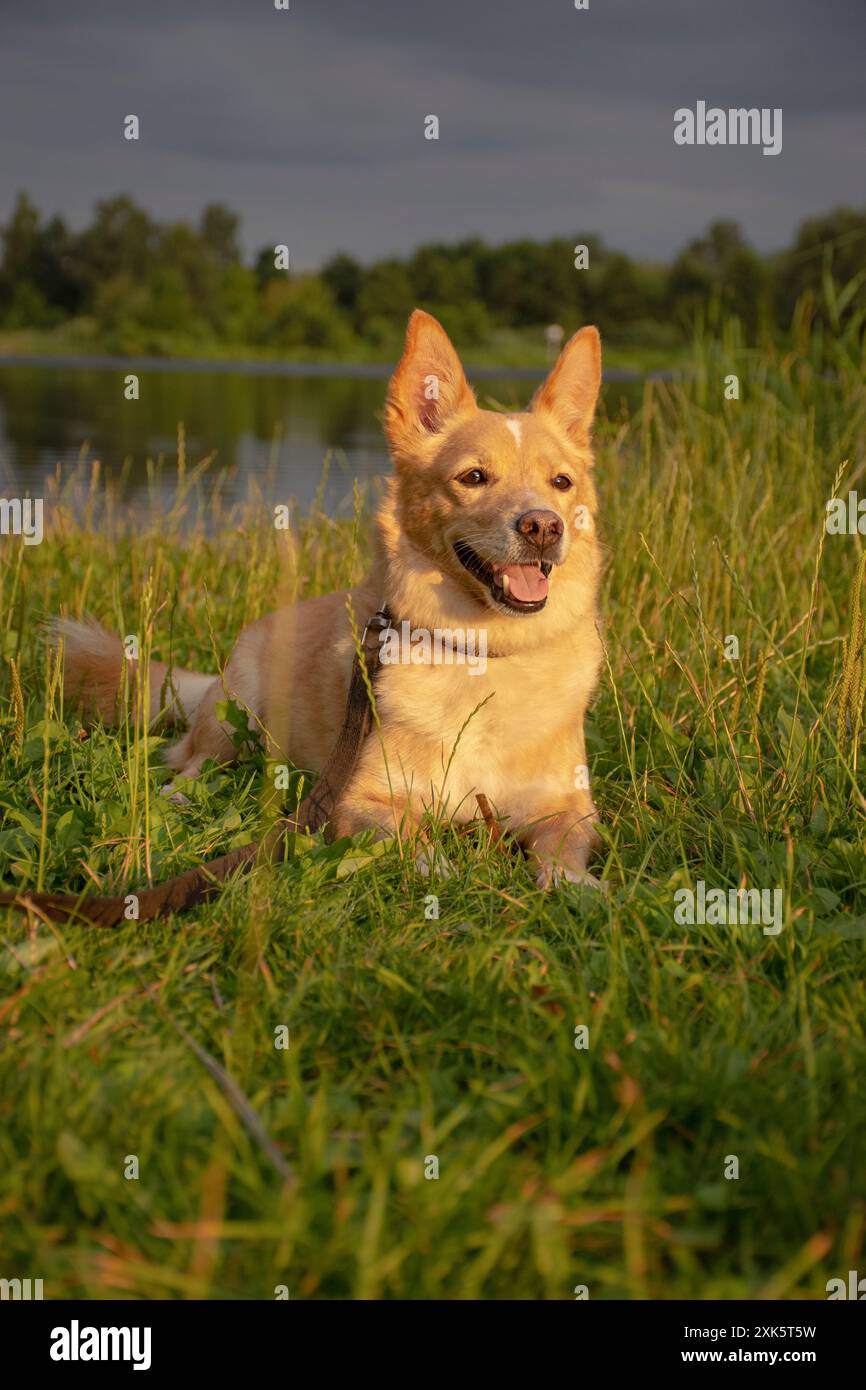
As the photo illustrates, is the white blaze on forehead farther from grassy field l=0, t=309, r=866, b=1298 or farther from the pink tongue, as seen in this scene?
grassy field l=0, t=309, r=866, b=1298

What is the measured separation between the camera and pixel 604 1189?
1693mm

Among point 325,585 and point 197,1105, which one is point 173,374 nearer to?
point 325,585

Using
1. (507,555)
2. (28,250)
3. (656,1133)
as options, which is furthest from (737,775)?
(28,250)

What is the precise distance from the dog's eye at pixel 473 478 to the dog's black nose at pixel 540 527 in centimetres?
24

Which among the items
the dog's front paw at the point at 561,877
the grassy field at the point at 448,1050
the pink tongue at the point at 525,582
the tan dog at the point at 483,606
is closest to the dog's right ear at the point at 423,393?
the tan dog at the point at 483,606

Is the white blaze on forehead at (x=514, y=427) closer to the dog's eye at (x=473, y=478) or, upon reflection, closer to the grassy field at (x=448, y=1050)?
the dog's eye at (x=473, y=478)

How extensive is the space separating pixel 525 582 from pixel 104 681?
158 cm

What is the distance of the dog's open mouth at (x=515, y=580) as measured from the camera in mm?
3209

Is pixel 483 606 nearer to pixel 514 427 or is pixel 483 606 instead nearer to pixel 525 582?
pixel 525 582

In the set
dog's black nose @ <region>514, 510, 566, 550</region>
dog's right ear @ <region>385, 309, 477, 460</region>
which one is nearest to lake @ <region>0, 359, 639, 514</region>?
dog's right ear @ <region>385, 309, 477, 460</region>

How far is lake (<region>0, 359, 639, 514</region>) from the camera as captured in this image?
8.15 metres

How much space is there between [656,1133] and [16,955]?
1.26 meters

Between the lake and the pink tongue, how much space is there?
0.89m

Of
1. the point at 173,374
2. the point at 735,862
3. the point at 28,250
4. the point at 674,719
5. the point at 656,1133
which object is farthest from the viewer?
the point at 28,250
